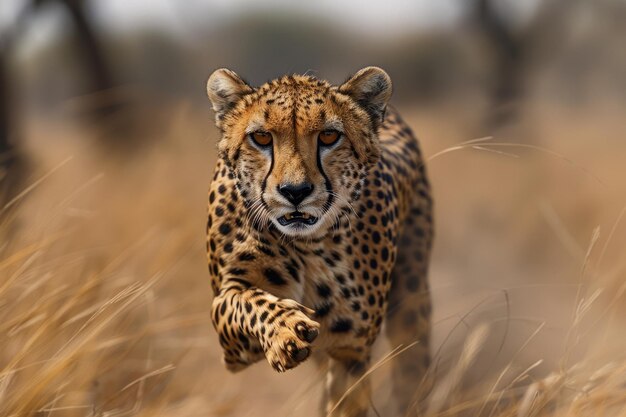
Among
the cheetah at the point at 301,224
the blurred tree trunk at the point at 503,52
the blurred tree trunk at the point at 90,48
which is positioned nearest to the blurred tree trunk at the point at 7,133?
the blurred tree trunk at the point at 90,48

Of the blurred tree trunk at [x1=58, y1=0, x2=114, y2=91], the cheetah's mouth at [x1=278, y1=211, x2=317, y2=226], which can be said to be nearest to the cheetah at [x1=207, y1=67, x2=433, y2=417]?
the cheetah's mouth at [x1=278, y1=211, x2=317, y2=226]

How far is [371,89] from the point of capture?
2.83 m

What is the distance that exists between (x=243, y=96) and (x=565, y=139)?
8.40 meters

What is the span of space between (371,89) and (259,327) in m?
0.78

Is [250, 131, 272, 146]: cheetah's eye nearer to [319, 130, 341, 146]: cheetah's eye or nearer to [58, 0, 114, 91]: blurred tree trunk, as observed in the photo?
[319, 130, 341, 146]: cheetah's eye

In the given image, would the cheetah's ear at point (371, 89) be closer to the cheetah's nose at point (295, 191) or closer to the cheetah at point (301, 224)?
the cheetah at point (301, 224)

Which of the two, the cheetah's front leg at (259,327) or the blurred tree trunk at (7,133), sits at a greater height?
the blurred tree trunk at (7,133)

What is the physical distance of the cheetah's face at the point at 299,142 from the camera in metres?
2.56

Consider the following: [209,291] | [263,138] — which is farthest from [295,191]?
[209,291]

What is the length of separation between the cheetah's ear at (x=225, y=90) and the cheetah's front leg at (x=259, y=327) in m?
0.50

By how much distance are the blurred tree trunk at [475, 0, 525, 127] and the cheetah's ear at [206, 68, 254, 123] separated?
787 centimetres

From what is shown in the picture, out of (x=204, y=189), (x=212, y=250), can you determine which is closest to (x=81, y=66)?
(x=204, y=189)

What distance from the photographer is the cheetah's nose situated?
Answer: 2498 mm

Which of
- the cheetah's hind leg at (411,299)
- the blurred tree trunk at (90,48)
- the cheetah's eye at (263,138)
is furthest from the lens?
the blurred tree trunk at (90,48)
